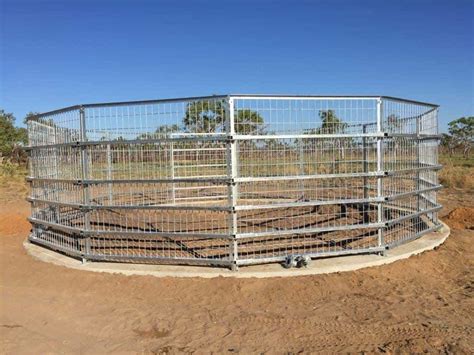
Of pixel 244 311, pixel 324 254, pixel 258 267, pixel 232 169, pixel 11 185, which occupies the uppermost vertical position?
pixel 232 169

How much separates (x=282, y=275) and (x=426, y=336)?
2339mm

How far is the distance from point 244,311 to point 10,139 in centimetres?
3972

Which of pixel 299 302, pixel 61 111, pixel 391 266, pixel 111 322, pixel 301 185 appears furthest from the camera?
pixel 301 185

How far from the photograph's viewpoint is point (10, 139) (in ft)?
128

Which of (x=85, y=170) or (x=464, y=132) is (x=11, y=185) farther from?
(x=464, y=132)

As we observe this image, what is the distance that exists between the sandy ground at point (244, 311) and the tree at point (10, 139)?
113 ft

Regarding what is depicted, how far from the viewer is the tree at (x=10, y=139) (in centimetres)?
3769

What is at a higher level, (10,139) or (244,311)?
(10,139)

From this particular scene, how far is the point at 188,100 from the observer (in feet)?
21.2

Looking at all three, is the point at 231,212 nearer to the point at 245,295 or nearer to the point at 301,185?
the point at 245,295

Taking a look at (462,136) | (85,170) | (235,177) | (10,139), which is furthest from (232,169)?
(462,136)

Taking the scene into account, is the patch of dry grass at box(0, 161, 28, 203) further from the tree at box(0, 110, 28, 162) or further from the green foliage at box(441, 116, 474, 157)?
the green foliage at box(441, 116, 474, 157)

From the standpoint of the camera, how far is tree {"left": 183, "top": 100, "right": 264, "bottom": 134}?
6.62m

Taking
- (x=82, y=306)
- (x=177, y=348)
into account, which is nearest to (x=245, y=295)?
(x=177, y=348)
